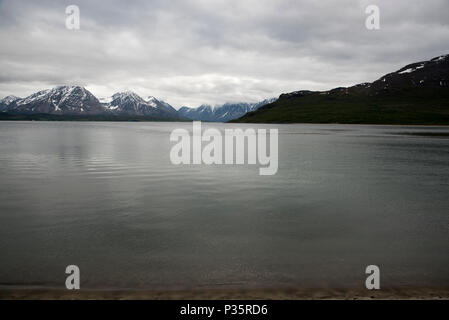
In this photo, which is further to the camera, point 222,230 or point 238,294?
point 222,230

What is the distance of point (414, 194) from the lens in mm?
22016

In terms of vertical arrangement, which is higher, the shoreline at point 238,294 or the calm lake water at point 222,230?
the calm lake water at point 222,230

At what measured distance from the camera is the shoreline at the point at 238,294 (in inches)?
355

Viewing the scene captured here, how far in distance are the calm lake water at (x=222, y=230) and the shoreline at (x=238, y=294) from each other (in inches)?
16.2

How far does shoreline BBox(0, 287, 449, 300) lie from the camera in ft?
29.6

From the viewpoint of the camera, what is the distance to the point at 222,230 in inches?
582

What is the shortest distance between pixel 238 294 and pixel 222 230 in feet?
18.5

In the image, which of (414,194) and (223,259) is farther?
(414,194)

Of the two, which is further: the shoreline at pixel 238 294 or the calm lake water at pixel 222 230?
the calm lake water at pixel 222 230

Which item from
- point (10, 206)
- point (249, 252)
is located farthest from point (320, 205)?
point (10, 206)
